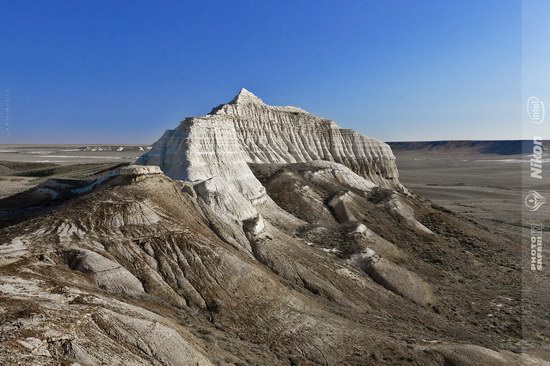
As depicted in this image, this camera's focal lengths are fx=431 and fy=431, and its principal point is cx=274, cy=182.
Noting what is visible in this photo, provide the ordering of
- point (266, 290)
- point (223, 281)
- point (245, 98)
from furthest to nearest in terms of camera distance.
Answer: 1. point (245, 98)
2. point (266, 290)
3. point (223, 281)

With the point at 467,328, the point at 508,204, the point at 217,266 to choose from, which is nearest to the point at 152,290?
the point at 217,266

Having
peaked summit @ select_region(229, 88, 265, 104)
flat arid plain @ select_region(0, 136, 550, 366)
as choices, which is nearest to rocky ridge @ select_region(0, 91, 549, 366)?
A: flat arid plain @ select_region(0, 136, 550, 366)

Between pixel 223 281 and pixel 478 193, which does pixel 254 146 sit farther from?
pixel 478 193

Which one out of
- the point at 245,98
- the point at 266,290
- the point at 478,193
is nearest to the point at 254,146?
the point at 245,98

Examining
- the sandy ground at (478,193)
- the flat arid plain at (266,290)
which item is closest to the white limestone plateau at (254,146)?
the flat arid plain at (266,290)

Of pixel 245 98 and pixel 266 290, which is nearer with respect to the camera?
pixel 266 290
